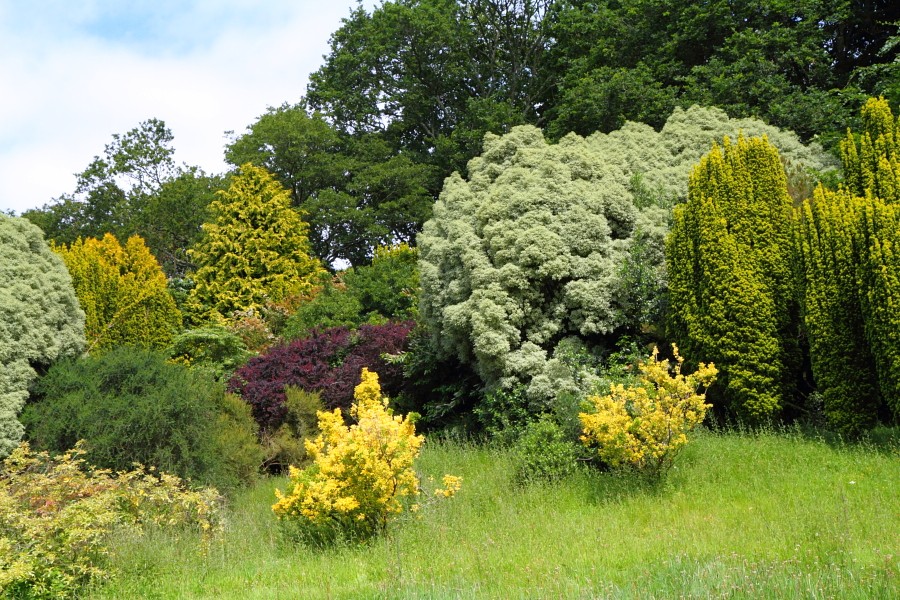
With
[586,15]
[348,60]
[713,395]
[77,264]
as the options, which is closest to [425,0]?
[348,60]

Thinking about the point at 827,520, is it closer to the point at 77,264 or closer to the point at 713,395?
the point at 713,395

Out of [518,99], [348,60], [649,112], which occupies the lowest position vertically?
[649,112]

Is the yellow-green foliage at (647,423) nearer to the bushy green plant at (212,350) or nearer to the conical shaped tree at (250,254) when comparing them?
the bushy green plant at (212,350)

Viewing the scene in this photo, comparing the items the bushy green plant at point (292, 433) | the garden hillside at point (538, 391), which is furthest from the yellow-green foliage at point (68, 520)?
the bushy green plant at point (292, 433)

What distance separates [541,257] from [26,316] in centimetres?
675

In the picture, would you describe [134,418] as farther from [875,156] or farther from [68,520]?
[875,156]

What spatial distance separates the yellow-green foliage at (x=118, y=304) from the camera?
17.1 m

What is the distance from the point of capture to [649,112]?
19.8 metres

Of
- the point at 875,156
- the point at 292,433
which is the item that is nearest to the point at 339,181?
the point at 292,433

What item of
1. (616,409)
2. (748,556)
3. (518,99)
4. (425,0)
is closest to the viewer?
(748,556)

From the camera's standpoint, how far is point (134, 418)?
9.11 meters

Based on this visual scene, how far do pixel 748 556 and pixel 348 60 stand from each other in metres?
26.7

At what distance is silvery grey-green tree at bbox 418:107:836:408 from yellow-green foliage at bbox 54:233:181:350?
8.66 metres

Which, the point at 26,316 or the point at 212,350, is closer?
the point at 26,316
